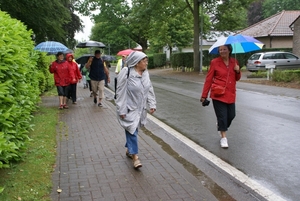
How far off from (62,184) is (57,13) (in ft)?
42.4

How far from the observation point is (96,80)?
37.4ft

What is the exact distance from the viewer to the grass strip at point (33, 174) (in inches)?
159

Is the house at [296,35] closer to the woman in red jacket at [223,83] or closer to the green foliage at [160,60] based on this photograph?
the green foliage at [160,60]

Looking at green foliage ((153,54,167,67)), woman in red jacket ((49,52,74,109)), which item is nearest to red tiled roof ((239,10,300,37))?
green foliage ((153,54,167,67))

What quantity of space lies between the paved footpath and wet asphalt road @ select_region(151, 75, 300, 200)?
59 cm

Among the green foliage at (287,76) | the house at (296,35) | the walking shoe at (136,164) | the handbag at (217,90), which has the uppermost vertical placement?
the house at (296,35)

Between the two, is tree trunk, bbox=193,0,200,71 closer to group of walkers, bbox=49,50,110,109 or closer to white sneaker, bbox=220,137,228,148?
group of walkers, bbox=49,50,110,109

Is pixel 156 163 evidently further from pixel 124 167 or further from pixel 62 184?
pixel 62 184

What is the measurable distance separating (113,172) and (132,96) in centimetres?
114

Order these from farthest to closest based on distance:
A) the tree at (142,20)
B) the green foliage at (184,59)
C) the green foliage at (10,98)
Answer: the green foliage at (184,59) < the tree at (142,20) < the green foliage at (10,98)

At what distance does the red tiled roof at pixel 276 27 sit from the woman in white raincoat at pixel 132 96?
37.3 metres

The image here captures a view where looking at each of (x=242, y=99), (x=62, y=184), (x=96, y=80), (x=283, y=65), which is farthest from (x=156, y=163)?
(x=283, y=65)

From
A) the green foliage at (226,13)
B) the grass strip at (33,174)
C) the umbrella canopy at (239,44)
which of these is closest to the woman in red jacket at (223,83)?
the umbrella canopy at (239,44)

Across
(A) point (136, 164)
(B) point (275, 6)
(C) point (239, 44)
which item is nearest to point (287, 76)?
(C) point (239, 44)
